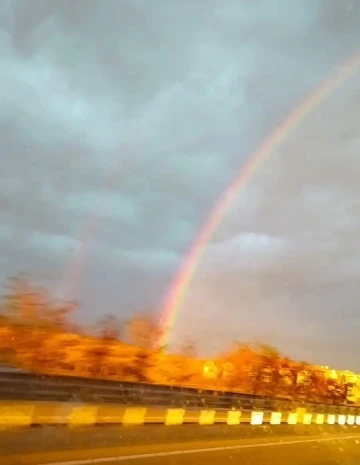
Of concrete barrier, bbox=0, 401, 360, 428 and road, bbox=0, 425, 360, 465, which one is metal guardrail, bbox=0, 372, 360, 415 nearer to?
concrete barrier, bbox=0, 401, 360, 428

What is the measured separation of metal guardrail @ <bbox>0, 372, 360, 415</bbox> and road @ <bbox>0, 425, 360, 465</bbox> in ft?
13.1

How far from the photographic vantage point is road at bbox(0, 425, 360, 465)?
1488 cm

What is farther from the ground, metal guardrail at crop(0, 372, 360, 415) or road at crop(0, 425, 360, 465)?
metal guardrail at crop(0, 372, 360, 415)

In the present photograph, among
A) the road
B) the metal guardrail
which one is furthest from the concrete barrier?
the metal guardrail

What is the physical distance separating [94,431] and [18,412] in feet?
9.10

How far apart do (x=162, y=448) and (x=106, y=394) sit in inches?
496

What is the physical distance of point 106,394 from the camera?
101 ft

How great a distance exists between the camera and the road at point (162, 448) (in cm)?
1488

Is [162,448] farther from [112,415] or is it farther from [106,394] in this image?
[106,394]

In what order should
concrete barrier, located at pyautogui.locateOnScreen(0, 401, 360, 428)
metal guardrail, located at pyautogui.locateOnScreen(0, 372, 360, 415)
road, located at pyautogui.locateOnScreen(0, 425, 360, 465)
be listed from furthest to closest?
metal guardrail, located at pyautogui.locateOnScreen(0, 372, 360, 415)
concrete barrier, located at pyautogui.locateOnScreen(0, 401, 360, 428)
road, located at pyautogui.locateOnScreen(0, 425, 360, 465)

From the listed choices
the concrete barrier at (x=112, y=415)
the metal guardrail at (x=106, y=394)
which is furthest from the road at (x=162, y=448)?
the metal guardrail at (x=106, y=394)

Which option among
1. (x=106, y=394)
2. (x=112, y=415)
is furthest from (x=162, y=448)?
(x=106, y=394)

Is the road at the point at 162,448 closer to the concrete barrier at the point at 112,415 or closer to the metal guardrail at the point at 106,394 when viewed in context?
the concrete barrier at the point at 112,415

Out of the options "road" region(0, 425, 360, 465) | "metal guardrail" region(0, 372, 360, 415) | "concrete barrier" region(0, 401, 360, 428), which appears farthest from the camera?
"metal guardrail" region(0, 372, 360, 415)
